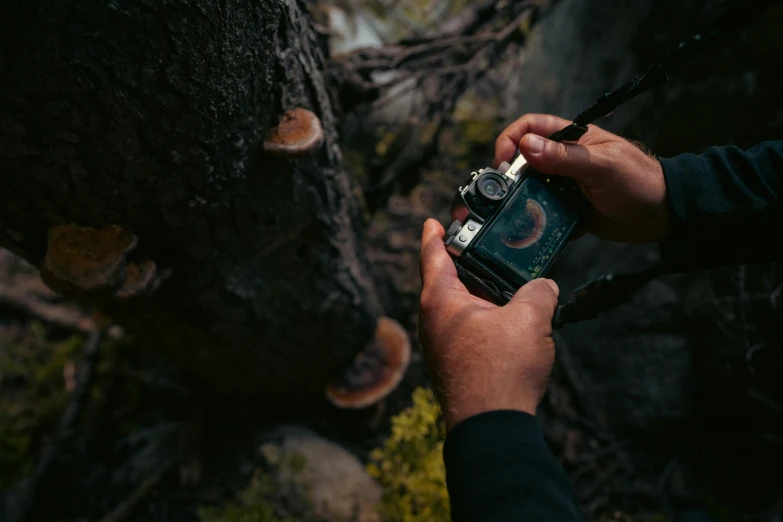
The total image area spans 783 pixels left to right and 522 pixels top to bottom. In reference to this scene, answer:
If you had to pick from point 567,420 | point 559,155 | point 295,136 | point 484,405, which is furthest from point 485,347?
point 567,420

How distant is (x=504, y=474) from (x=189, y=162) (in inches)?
49.4

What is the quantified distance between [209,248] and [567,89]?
3.00 m

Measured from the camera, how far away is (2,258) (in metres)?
3.62

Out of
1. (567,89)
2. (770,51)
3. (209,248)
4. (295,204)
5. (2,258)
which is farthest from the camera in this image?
(2,258)

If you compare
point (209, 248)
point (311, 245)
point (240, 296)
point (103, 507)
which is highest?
point (209, 248)

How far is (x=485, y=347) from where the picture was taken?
123 centimetres

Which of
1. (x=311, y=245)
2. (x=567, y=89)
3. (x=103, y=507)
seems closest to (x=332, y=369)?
(x=311, y=245)

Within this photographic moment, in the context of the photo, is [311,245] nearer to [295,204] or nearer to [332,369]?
[295,204]

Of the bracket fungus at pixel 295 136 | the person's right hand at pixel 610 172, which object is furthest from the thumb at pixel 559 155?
the bracket fungus at pixel 295 136

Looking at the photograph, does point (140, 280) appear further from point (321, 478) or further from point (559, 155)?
point (321, 478)

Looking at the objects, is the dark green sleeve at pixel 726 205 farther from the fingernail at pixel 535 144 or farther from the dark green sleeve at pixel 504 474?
the dark green sleeve at pixel 504 474

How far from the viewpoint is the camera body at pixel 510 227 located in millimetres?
1492

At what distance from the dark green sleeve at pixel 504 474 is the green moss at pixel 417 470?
0.80m

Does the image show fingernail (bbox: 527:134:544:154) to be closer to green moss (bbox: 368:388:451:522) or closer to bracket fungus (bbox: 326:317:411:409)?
green moss (bbox: 368:388:451:522)
